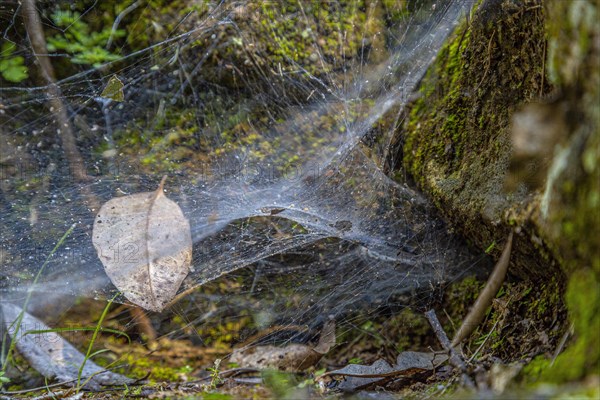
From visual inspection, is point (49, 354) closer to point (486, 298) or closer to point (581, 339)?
point (486, 298)

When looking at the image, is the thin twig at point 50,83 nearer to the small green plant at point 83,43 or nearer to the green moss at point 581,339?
the small green plant at point 83,43

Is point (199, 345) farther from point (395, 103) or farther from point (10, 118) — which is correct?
point (10, 118)

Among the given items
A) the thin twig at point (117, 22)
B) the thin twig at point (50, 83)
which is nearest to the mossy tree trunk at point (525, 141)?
the thin twig at point (117, 22)

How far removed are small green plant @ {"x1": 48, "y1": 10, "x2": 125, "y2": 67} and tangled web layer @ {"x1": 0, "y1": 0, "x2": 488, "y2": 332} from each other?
0.13ft

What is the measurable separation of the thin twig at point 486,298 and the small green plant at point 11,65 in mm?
2775

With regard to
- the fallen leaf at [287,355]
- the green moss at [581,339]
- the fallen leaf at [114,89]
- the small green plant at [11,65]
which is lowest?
the fallen leaf at [287,355]

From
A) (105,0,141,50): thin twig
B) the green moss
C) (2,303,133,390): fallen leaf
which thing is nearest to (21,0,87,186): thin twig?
(105,0,141,50): thin twig

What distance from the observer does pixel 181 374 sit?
226 centimetres

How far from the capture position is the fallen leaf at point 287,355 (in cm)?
214

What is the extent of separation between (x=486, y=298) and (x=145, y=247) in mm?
1483

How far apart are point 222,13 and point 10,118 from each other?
1428 mm

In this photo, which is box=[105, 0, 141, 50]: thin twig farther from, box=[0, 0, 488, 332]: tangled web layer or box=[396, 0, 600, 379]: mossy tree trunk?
box=[396, 0, 600, 379]: mossy tree trunk

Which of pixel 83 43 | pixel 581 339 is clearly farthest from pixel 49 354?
pixel 581 339

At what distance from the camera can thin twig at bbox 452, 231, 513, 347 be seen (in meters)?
1.69
